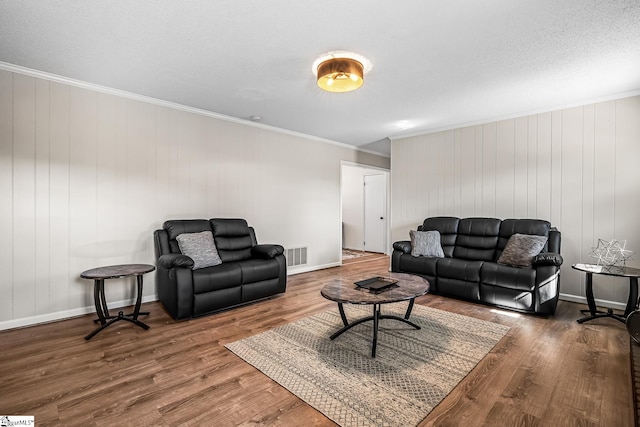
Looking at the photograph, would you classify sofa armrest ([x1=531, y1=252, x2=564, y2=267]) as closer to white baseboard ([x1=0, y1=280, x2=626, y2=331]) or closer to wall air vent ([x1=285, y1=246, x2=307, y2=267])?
white baseboard ([x1=0, y1=280, x2=626, y2=331])

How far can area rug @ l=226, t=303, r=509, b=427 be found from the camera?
71.4 inches

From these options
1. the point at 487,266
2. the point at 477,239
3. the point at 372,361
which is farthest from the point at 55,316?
the point at 477,239

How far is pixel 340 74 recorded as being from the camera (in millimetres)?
2711

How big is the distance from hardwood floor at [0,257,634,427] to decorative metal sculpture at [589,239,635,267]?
34.8 inches

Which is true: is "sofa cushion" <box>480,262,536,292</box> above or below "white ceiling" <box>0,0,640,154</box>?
below

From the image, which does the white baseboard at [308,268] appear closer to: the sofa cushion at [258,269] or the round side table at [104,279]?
the sofa cushion at [258,269]

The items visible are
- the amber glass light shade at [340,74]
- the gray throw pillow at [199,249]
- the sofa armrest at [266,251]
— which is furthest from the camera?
the sofa armrest at [266,251]

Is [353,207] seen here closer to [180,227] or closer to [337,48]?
[180,227]

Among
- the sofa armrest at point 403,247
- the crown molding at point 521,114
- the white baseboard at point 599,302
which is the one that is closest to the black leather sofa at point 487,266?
the sofa armrest at point 403,247

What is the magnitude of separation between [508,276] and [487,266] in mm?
254

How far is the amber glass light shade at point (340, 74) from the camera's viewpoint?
2.67m

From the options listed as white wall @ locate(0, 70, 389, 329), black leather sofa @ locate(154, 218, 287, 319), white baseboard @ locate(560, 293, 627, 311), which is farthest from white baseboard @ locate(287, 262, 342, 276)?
white baseboard @ locate(560, 293, 627, 311)

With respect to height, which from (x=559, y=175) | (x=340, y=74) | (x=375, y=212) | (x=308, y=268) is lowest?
(x=308, y=268)

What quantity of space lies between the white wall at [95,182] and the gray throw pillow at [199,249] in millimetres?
596
